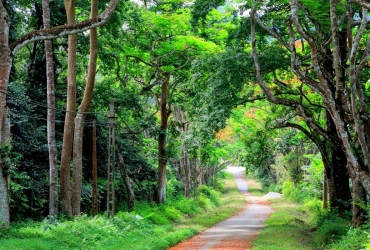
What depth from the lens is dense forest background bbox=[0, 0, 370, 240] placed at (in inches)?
532

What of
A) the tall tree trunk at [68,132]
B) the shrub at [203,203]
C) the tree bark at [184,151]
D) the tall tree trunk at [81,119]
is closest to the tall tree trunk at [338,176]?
the tall tree trunk at [81,119]

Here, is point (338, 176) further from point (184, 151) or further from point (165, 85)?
point (184, 151)

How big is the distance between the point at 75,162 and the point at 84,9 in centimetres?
744

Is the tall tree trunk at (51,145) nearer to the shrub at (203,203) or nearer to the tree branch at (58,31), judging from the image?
the tree branch at (58,31)

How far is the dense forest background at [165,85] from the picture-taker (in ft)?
44.3

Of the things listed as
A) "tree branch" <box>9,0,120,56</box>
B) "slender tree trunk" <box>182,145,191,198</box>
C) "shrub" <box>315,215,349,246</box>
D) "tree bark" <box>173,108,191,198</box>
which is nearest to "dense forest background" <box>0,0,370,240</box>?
"tree branch" <box>9,0,120,56</box>

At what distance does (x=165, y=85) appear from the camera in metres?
28.9

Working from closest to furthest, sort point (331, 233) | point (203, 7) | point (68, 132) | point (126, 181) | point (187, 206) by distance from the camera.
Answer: point (331, 233) < point (203, 7) < point (68, 132) < point (126, 181) < point (187, 206)

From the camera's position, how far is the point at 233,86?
1792 cm

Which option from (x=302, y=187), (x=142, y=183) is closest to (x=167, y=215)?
(x=142, y=183)

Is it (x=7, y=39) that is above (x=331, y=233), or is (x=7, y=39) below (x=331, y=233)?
above

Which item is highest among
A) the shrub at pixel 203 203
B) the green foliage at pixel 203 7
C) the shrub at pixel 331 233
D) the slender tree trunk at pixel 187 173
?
the green foliage at pixel 203 7

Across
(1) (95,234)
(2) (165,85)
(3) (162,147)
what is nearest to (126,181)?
(3) (162,147)

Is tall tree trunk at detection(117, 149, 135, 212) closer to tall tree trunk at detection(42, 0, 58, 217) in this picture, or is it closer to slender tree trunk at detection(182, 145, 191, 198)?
tall tree trunk at detection(42, 0, 58, 217)
